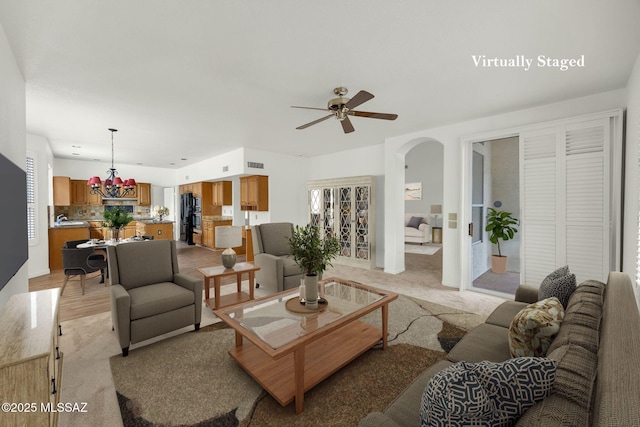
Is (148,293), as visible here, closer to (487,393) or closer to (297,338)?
(297,338)

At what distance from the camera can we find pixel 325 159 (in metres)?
6.77

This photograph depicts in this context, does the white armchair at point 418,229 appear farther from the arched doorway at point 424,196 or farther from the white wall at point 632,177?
the white wall at point 632,177

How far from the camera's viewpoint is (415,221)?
29.3ft

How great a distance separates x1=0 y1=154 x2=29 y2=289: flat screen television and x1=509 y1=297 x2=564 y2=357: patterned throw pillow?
283 cm

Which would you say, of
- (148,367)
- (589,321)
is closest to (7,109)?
(148,367)

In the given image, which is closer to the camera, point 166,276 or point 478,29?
point 478,29

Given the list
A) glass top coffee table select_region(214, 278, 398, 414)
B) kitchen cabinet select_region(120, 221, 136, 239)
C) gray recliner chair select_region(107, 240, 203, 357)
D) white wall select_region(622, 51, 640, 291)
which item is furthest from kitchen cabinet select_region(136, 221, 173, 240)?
white wall select_region(622, 51, 640, 291)

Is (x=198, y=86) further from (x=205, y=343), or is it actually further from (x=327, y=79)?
(x=205, y=343)

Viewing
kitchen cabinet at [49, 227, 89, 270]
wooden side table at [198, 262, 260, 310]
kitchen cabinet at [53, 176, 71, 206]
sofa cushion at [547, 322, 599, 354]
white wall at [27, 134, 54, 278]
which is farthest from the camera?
kitchen cabinet at [53, 176, 71, 206]

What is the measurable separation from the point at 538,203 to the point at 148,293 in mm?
4667

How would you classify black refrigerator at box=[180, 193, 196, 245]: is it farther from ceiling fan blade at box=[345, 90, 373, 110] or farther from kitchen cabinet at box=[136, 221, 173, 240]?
ceiling fan blade at box=[345, 90, 373, 110]

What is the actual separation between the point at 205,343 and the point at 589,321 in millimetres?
2756

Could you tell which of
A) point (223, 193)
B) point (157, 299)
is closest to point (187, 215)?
point (223, 193)

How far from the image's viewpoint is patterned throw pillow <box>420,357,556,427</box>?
800 millimetres
